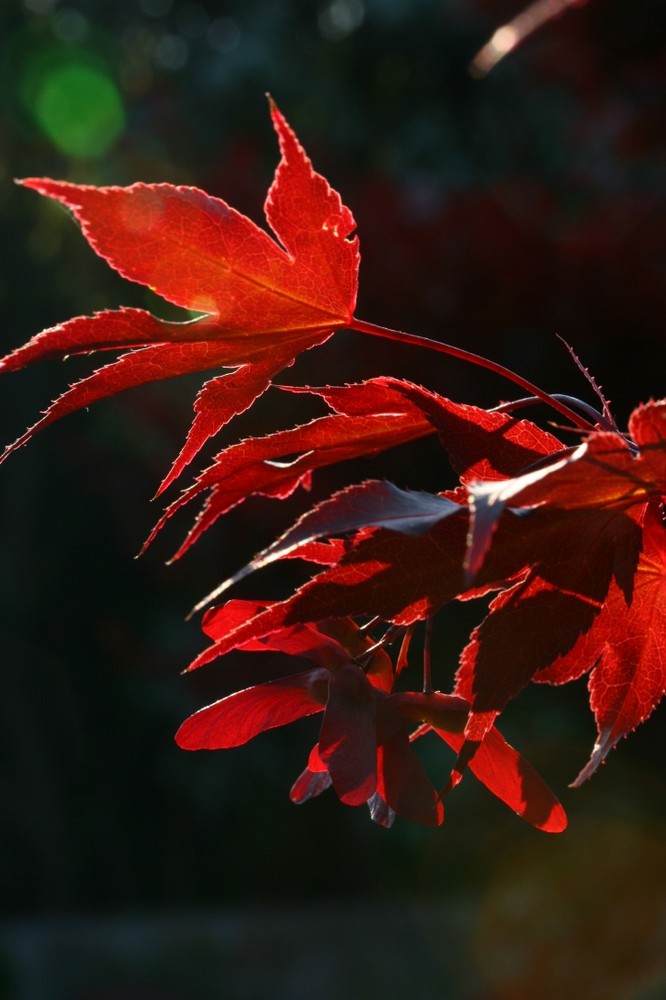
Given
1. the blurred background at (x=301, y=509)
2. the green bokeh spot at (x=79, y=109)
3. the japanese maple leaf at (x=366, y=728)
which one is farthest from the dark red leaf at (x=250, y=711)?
the green bokeh spot at (x=79, y=109)

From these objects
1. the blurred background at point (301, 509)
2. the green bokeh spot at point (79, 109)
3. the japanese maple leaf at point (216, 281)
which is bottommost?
the blurred background at point (301, 509)

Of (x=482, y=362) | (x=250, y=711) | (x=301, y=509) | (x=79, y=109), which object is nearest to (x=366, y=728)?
Answer: (x=250, y=711)

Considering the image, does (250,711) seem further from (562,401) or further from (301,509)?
(301,509)

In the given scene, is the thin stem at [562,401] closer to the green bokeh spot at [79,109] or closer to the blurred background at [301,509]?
the blurred background at [301,509]

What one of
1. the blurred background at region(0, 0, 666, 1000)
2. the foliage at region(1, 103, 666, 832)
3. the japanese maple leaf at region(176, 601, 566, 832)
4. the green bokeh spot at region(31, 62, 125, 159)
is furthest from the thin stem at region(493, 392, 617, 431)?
the green bokeh spot at region(31, 62, 125, 159)

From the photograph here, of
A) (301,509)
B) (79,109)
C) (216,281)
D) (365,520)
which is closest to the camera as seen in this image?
(365,520)

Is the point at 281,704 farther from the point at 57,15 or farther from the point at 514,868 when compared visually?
the point at 57,15
